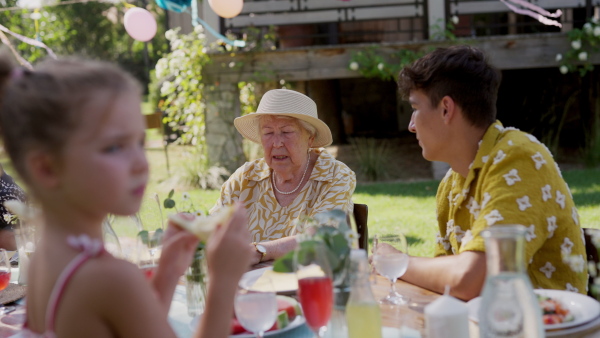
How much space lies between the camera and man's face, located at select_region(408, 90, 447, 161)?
8.68ft

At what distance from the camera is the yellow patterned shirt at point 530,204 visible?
7.58 feet

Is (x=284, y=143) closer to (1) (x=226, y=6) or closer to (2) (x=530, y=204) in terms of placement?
(2) (x=530, y=204)

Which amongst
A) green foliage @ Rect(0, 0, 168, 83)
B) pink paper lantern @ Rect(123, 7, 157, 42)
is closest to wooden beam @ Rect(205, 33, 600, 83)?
pink paper lantern @ Rect(123, 7, 157, 42)

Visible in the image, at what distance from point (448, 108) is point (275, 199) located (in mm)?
1161

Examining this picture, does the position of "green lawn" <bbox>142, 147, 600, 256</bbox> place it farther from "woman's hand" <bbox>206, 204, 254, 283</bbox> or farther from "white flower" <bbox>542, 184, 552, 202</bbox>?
"woman's hand" <bbox>206, 204, 254, 283</bbox>

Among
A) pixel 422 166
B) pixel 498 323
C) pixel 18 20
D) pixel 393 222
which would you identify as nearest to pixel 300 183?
pixel 498 323

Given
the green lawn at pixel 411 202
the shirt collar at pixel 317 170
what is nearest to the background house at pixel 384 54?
the green lawn at pixel 411 202

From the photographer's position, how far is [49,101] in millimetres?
1224

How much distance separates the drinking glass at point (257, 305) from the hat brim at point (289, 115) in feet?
5.89

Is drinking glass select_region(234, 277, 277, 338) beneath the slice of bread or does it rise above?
beneath

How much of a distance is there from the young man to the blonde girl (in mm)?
1288

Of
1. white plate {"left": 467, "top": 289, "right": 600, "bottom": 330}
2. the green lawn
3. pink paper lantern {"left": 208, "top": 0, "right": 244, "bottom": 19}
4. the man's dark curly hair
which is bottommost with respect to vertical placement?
the green lawn

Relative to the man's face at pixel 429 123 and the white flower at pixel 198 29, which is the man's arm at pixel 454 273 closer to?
the man's face at pixel 429 123

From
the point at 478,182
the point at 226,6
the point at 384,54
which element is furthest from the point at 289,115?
the point at 384,54
